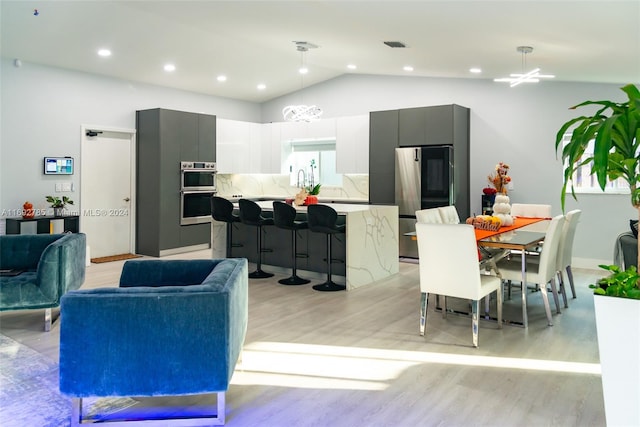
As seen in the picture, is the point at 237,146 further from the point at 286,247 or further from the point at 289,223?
the point at 289,223

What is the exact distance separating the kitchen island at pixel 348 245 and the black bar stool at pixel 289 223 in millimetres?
225

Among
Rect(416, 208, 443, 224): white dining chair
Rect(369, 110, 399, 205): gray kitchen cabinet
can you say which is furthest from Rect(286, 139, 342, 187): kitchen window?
Rect(416, 208, 443, 224): white dining chair

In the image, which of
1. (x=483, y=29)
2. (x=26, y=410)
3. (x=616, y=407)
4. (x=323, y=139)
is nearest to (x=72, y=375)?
(x=26, y=410)

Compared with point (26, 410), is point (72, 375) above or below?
above

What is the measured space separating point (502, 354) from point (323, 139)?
246 inches

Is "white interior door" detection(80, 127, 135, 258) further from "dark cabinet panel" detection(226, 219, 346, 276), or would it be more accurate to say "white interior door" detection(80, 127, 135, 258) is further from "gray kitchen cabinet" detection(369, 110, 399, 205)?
"gray kitchen cabinet" detection(369, 110, 399, 205)

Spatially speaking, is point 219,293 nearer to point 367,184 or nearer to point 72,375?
point 72,375

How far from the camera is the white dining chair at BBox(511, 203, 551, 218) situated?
19.2 feet

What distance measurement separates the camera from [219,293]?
8.07 ft

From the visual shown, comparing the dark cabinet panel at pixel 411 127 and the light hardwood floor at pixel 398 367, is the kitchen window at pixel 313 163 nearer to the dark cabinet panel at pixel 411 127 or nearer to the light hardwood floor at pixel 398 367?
the dark cabinet panel at pixel 411 127

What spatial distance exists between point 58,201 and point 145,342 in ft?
17.8

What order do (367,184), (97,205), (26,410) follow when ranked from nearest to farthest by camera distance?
(26,410) → (97,205) → (367,184)

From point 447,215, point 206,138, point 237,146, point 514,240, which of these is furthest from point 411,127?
point 514,240

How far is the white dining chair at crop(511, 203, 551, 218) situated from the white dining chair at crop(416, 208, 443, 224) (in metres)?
1.59
